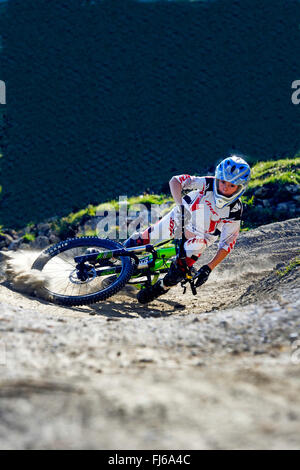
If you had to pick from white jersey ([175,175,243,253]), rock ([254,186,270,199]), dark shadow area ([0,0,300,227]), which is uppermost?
dark shadow area ([0,0,300,227])

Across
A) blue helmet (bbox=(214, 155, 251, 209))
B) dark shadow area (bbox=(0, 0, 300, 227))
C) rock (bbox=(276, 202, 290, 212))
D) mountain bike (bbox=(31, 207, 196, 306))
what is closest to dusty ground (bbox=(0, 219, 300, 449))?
blue helmet (bbox=(214, 155, 251, 209))

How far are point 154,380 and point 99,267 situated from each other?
400cm

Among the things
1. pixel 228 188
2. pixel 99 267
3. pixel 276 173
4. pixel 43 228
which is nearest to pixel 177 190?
pixel 228 188

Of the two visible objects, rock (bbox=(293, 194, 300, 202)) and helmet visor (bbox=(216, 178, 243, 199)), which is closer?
helmet visor (bbox=(216, 178, 243, 199))

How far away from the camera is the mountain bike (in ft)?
23.7

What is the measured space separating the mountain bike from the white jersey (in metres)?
0.37

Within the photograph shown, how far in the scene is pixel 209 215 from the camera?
6961 millimetres

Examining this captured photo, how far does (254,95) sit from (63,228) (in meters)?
9.03

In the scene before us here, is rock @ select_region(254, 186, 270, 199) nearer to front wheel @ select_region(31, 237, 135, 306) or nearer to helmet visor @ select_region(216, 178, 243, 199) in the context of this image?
helmet visor @ select_region(216, 178, 243, 199)

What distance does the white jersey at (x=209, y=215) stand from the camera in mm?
6824

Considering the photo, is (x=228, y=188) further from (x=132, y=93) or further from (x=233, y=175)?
(x=132, y=93)

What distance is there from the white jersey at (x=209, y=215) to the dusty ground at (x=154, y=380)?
149 cm

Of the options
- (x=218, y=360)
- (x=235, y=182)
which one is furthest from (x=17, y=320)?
(x=235, y=182)

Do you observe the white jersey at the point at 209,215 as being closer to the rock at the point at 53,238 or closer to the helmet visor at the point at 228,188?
the helmet visor at the point at 228,188
